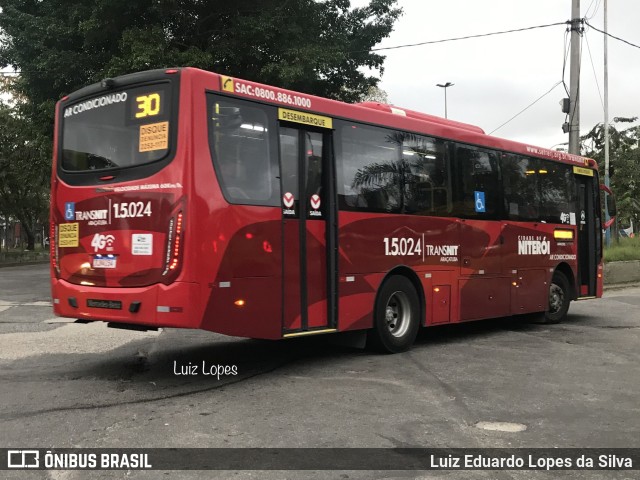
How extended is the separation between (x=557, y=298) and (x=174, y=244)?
8494 millimetres

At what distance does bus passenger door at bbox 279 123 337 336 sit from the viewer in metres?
7.20

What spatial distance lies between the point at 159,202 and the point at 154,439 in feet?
8.06

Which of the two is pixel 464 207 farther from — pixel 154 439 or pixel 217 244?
pixel 154 439

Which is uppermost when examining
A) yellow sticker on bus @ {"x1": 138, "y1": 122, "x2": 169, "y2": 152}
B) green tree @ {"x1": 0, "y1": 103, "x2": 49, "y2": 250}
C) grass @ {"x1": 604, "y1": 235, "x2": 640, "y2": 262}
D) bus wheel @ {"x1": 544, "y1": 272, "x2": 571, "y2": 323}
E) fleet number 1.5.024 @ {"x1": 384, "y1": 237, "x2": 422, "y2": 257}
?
green tree @ {"x1": 0, "y1": 103, "x2": 49, "y2": 250}

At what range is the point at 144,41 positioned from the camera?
15180 millimetres

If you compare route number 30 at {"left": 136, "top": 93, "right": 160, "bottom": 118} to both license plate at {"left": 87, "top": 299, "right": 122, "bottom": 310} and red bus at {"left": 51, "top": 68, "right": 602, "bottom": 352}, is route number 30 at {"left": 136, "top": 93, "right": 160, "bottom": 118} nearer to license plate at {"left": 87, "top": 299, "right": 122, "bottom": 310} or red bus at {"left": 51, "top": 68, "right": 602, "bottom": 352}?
red bus at {"left": 51, "top": 68, "right": 602, "bottom": 352}

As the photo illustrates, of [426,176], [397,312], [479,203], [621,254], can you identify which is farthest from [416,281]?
[621,254]

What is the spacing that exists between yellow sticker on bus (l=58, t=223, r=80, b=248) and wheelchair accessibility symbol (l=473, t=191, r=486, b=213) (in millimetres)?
6022

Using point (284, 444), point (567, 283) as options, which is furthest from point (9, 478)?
point (567, 283)

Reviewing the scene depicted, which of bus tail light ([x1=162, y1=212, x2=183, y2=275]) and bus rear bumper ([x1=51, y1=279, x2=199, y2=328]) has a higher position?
bus tail light ([x1=162, y1=212, x2=183, y2=275])

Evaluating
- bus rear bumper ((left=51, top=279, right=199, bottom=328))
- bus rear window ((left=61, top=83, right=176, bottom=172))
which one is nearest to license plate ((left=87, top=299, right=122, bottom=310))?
bus rear bumper ((left=51, top=279, right=199, bottom=328))

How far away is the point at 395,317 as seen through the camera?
8719mm

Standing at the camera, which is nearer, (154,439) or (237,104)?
(154,439)

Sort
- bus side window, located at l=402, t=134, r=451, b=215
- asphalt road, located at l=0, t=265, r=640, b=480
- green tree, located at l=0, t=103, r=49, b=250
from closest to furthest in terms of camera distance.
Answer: asphalt road, located at l=0, t=265, r=640, b=480
bus side window, located at l=402, t=134, r=451, b=215
green tree, located at l=0, t=103, r=49, b=250
